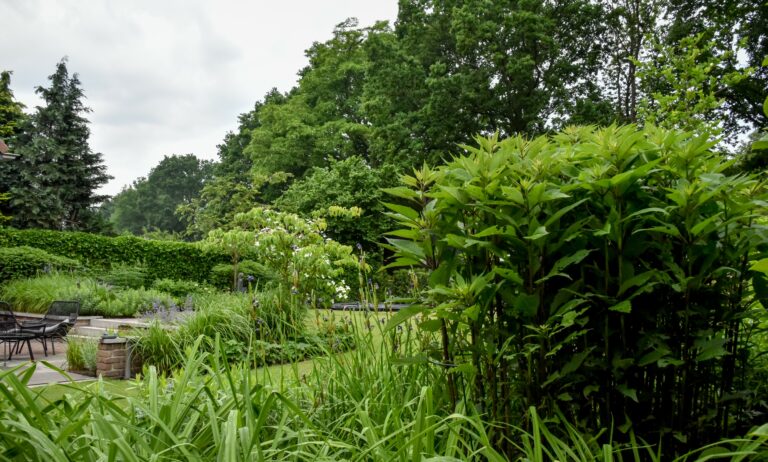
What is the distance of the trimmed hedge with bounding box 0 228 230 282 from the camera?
Result: 1455 centimetres

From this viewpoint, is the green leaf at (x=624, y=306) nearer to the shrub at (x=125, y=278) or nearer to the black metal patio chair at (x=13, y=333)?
the black metal patio chair at (x=13, y=333)

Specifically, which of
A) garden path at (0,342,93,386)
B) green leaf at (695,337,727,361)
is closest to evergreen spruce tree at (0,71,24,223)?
garden path at (0,342,93,386)

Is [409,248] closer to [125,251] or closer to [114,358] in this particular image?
[114,358]

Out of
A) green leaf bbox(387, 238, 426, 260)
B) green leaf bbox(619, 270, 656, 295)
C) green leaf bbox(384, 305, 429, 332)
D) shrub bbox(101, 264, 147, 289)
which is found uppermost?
green leaf bbox(387, 238, 426, 260)

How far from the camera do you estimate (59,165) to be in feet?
85.0

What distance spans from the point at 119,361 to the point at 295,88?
88.4ft

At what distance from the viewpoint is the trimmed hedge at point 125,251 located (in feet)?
47.7

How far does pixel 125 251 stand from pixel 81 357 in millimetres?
9319

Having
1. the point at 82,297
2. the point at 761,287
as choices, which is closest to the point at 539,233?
the point at 761,287

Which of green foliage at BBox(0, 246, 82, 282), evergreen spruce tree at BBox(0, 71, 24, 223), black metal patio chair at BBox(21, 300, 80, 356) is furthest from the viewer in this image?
evergreen spruce tree at BBox(0, 71, 24, 223)

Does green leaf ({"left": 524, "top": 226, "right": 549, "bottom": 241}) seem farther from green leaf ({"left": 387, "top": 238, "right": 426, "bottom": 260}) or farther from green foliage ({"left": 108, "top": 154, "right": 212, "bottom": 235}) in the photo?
green foliage ({"left": 108, "top": 154, "right": 212, "bottom": 235})

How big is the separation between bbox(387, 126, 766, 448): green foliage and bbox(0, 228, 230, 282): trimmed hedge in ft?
42.4

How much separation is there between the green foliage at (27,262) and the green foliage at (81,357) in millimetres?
7356

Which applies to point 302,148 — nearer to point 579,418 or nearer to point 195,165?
point 579,418
